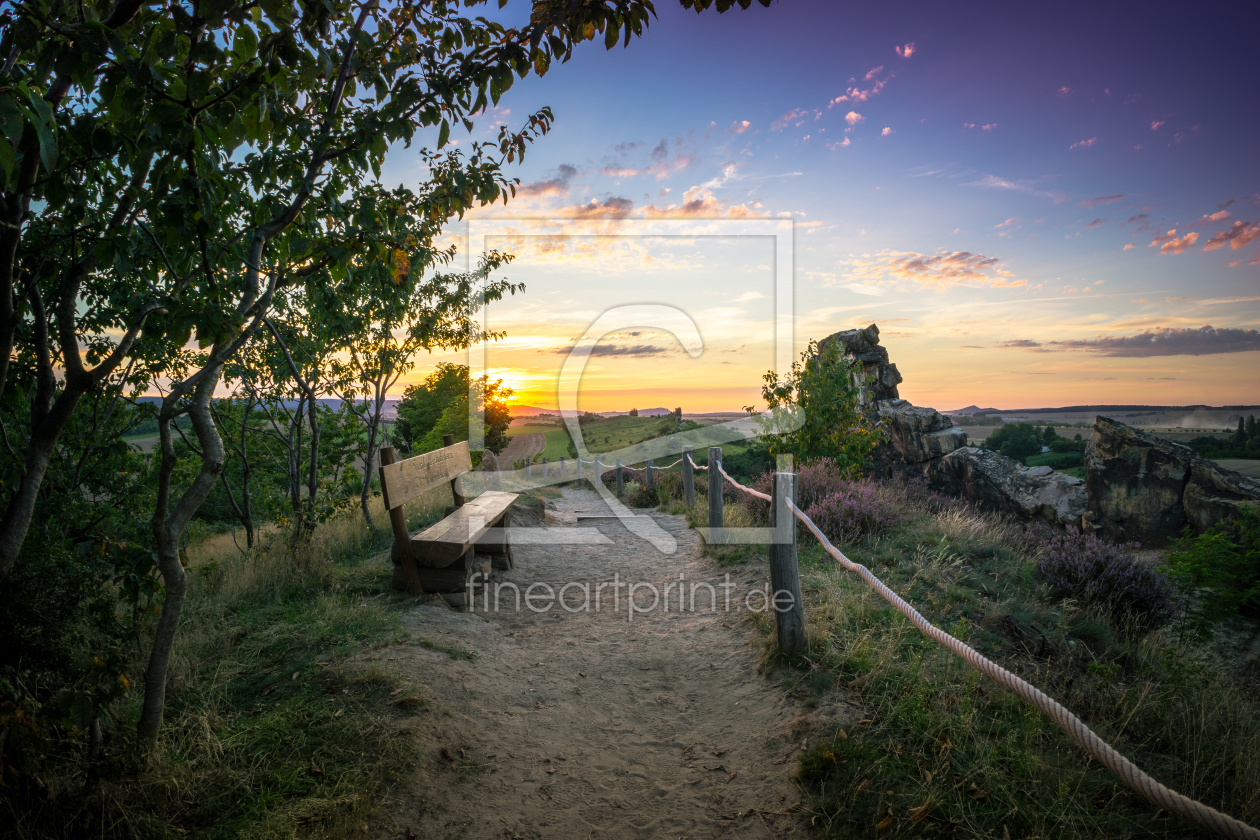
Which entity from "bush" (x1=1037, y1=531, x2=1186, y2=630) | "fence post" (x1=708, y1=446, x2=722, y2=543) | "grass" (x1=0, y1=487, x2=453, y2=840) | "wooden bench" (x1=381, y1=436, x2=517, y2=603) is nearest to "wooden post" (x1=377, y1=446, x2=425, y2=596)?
"wooden bench" (x1=381, y1=436, x2=517, y2=603)

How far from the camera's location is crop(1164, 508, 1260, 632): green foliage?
5.06 m

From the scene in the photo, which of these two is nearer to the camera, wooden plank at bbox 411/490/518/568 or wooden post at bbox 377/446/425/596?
wooden post at bbox 377/446/425/596

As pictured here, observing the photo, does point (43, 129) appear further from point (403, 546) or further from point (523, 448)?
point (523, 448)

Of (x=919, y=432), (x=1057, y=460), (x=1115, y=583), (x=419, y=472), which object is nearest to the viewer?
(x=1115, y=583)

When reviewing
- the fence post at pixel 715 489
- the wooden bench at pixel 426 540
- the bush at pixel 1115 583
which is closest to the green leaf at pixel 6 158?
the wooden bench at pixel 426 540

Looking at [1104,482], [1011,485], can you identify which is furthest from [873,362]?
[1104,482]

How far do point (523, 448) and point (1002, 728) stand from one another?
807 inches

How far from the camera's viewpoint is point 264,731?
291 centimetres

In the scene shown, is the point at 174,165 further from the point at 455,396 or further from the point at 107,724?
the point at 455,396

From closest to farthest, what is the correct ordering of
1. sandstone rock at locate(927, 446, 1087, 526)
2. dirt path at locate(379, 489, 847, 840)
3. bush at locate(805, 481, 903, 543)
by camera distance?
1. dirt path at locate(379, 489, 847, 840)
2. bush at locate(805, 481, 903, 543)
3. sandstone rock at locate(927, 446, 1087, 526)

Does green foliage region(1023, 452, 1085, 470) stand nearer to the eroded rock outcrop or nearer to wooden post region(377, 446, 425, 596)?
the eroded rock outcrop

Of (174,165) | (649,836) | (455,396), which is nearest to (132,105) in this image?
(174,165)

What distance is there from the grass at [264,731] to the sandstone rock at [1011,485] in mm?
11076

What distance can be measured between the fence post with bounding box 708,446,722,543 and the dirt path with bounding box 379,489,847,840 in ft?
7.41
